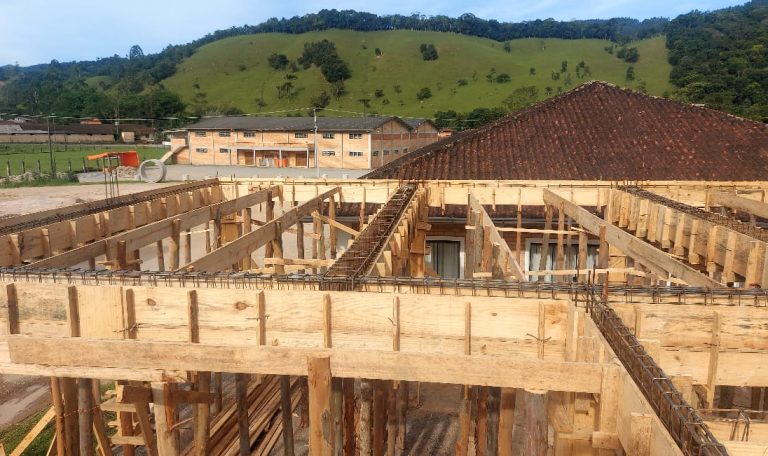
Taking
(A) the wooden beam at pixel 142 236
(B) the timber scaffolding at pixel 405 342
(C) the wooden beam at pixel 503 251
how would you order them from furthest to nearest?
(A) the wooden beam at pixel 142 236 < (C) the wooden beam at pixel 503 251 < (B) the timber scaffolding at pixel 405 342

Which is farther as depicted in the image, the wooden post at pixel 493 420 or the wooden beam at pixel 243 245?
the wooden beam at pixel 243 245

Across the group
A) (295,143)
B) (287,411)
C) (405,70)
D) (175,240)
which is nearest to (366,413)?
(287,411)

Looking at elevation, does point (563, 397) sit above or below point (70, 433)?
above

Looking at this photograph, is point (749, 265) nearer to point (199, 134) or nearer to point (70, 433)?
point (70, 433)

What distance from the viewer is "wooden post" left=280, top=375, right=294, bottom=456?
27.7ft

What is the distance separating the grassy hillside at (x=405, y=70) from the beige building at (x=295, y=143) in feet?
140

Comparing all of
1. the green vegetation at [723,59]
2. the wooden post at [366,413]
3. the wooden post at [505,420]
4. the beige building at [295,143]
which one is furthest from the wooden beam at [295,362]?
the green vegetation at [723,59]

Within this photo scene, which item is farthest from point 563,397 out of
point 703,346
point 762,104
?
point 762,104

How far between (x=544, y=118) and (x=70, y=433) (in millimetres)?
19236

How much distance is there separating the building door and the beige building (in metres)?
35.3

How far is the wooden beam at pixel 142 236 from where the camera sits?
8.66m

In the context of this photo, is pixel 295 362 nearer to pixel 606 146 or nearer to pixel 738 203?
pixel 738 203

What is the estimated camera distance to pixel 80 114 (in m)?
115

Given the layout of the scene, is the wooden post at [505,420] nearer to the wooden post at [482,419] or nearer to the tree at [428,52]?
the wooden post at [482,419]
